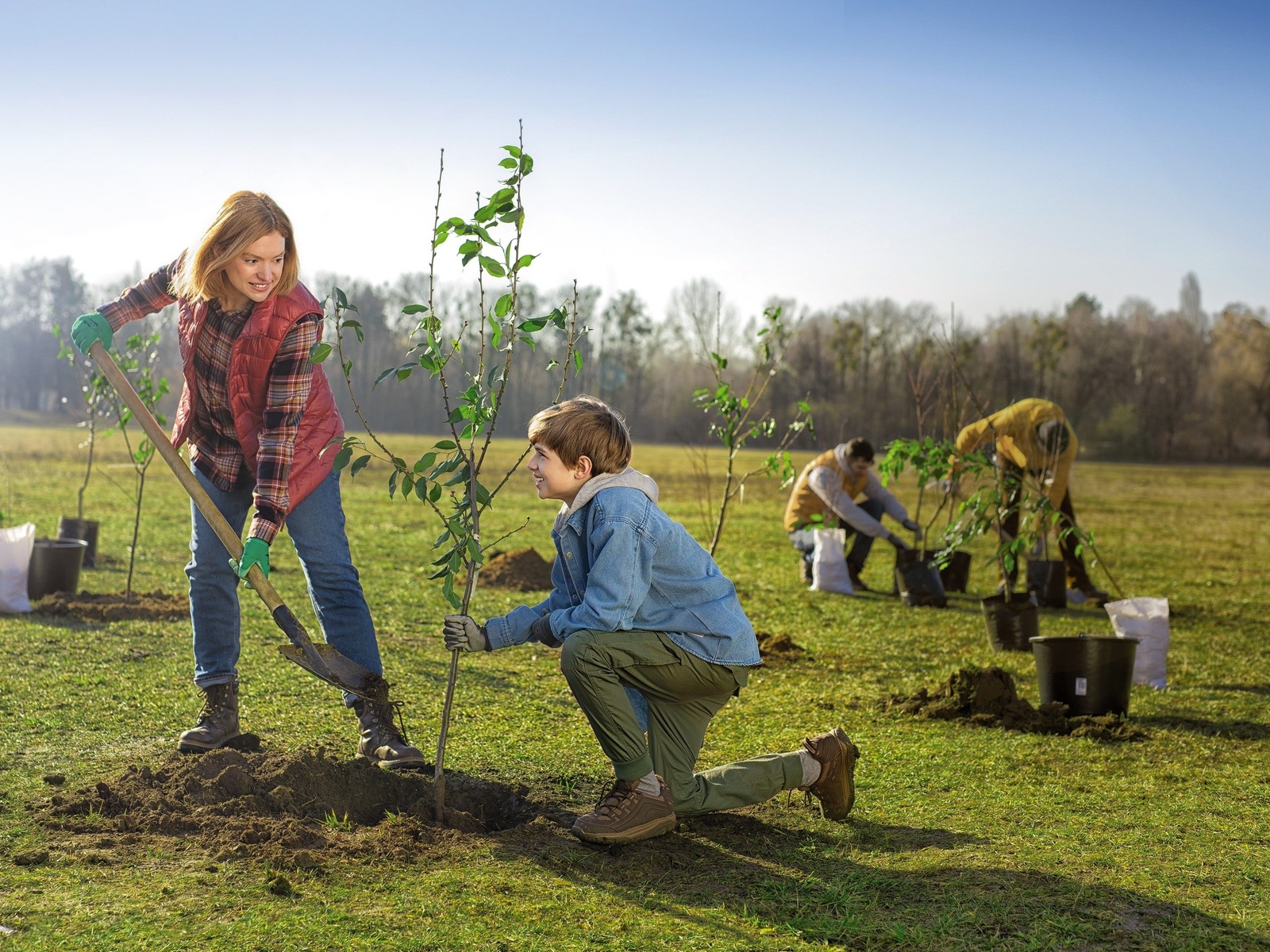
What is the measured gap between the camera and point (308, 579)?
13.1 feet

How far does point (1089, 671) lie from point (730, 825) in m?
2.54

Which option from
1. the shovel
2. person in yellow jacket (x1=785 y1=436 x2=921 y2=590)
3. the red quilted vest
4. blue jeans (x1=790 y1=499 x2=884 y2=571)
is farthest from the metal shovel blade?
blue jeans (x1=790 y1=499 x2=884 y2=571)

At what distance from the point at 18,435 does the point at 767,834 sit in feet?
137

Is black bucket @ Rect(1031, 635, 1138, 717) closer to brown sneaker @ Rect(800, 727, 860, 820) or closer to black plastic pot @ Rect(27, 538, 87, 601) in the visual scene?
brown sneaker @ Rect(800, 727, 860, 820)

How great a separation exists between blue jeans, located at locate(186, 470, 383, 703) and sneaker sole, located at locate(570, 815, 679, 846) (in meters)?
1.15

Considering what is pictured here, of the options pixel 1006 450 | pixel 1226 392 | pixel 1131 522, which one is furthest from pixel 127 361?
pixel 1226 392

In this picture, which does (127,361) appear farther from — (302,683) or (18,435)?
(18,435)

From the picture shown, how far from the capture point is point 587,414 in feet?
10.7

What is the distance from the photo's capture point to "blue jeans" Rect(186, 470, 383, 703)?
13.0 ft

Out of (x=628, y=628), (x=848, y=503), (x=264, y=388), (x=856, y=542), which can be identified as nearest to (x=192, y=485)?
(x=264, y=388)

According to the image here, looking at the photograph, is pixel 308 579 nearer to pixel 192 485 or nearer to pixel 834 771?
pixel 192 485

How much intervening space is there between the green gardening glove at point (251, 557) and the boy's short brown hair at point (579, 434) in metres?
0.99

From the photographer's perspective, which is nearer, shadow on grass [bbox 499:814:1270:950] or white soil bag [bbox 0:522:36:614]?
shadow on grass [bbox 499:814:1270:950]

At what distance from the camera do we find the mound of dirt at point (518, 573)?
364 inches
